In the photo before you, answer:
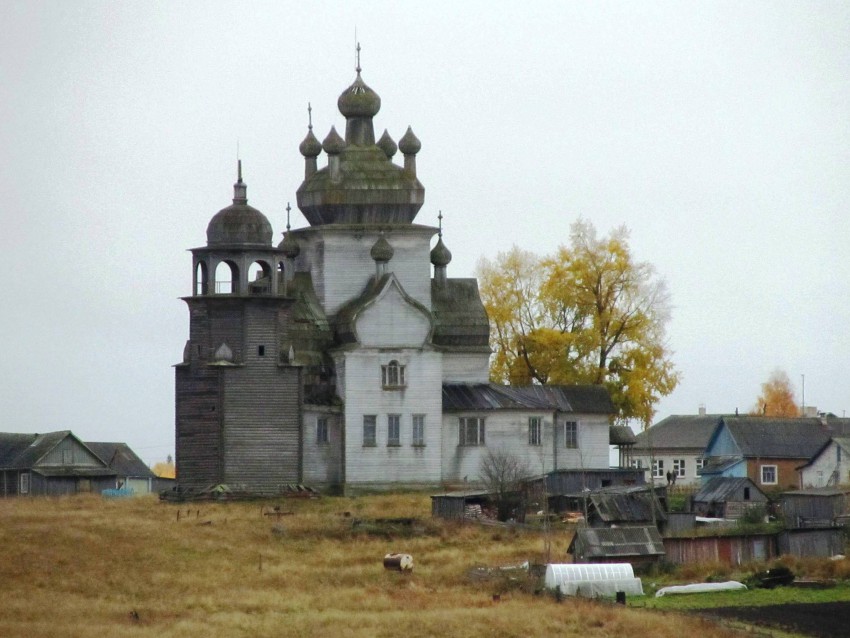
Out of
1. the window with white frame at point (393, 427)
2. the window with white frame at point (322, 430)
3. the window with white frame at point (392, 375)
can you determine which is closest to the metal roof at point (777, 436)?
the window with white frame at point (393, 427)

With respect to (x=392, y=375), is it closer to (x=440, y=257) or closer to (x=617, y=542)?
(x=440, y=257)

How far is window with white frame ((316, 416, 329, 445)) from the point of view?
7744 centimetres

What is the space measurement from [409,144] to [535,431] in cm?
1047

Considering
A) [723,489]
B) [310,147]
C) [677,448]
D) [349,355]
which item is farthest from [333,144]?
[677,448]

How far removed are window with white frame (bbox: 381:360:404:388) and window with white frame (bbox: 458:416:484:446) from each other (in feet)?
9.13

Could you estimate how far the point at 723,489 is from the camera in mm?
77438

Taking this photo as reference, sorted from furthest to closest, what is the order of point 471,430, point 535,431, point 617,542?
point 535,431 → point 471,430 → point 617,542

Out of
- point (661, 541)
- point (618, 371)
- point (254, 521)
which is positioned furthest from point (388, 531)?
point (618, 371)

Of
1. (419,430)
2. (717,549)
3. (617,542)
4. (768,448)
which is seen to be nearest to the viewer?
(617,542)

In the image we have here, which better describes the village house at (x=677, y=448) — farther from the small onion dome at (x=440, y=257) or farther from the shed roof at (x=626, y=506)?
the shed roof at (x=626, y=506)

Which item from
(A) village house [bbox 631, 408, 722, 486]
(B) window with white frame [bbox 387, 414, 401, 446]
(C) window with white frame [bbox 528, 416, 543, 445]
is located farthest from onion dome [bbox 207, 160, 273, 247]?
(A) village house [bbox 631, 408, 722, 486]

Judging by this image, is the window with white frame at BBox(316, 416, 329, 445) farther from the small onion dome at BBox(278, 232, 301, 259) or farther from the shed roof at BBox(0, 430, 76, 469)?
the shed roof at BBox(0, 430, 76, 469)

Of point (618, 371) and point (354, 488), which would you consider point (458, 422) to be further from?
point (618, 371)

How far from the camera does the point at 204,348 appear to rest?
7619 cm
